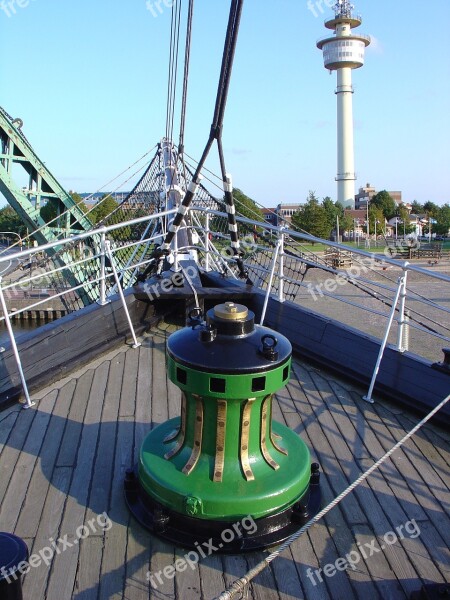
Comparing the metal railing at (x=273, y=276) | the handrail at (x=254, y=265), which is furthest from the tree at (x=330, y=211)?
the handrail at (x=254, y=265)

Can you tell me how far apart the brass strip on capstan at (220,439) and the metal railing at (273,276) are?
1542 mm

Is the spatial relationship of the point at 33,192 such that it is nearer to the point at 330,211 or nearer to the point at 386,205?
the point at 330,211

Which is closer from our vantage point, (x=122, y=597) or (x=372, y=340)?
(x=122, y=597)

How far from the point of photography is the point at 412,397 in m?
3.88

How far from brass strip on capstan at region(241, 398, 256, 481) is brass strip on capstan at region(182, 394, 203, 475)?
222 mm

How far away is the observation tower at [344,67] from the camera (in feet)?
240

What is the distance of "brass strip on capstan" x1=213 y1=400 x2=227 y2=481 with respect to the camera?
8.48ft

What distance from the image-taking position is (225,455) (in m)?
2.68

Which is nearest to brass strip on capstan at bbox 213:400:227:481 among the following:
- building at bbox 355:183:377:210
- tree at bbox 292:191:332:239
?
tree at bbox 292:191:332:239

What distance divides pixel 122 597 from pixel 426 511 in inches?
66.8

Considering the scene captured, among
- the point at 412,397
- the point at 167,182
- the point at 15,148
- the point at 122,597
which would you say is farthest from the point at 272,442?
the point at 15,148

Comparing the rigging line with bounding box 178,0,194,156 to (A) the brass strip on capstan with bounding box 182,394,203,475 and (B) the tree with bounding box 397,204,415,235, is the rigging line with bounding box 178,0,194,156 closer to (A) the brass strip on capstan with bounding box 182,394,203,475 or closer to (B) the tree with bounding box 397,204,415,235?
(A) the brass strip on capstan with bounding box 182,394,203,475

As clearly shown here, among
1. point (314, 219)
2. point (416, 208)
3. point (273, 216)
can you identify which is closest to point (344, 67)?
point (416, 208)

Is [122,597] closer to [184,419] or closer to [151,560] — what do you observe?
[151,560]
